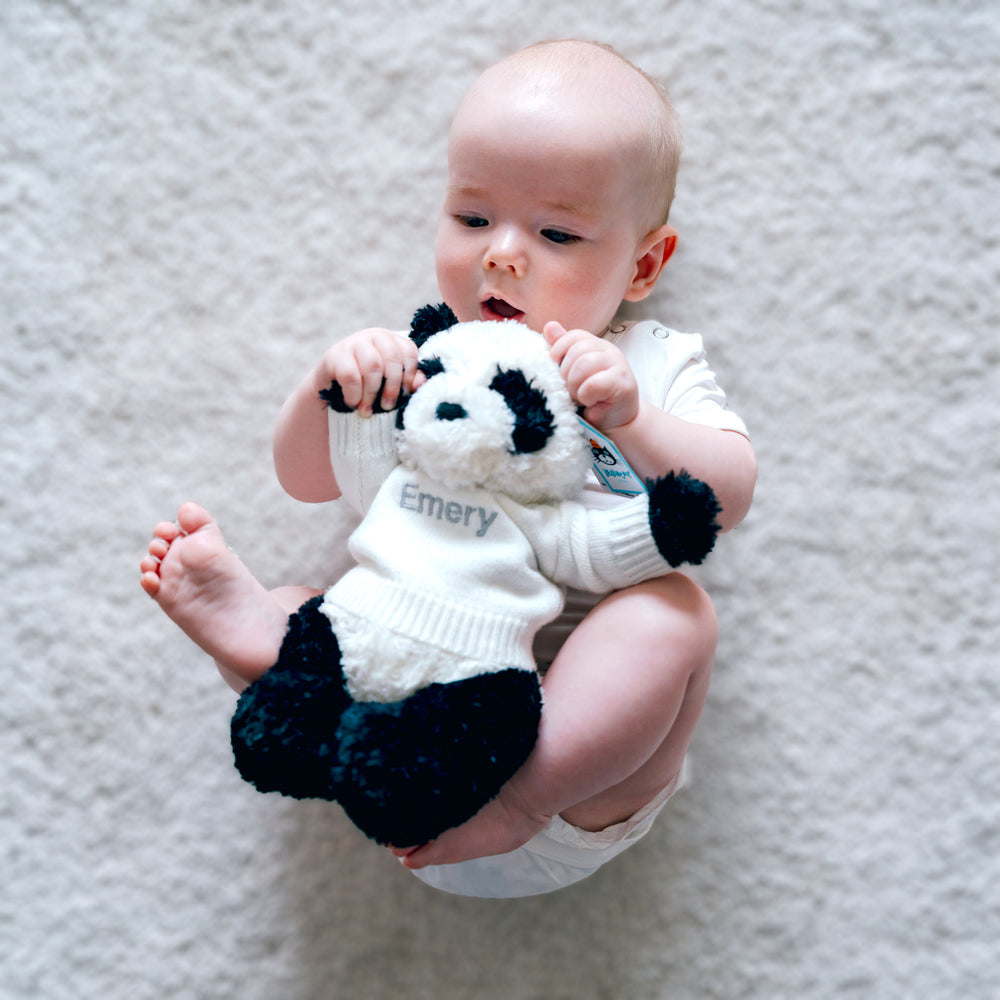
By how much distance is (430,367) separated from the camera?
1.91ft

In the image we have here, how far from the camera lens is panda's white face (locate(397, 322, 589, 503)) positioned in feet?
1.81

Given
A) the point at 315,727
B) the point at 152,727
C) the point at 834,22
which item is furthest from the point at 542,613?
the point at 834,22

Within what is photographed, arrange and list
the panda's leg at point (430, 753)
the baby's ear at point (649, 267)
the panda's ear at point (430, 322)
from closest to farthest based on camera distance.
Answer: the panda's leg at point (430, 753) → the panda's ear at point (430, 322) → the baby's ear at point (649, 267)

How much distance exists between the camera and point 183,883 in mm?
796

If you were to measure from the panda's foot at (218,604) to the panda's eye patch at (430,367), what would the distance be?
0.19 metres

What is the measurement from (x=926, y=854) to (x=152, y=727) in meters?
0.75

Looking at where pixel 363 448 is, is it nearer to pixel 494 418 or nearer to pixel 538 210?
pixel 494 418

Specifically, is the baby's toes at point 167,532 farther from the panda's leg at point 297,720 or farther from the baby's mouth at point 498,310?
the baby's mouth at point 498,310

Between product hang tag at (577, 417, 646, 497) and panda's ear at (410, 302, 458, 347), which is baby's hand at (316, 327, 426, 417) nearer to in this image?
panda's ear at (410, 302, 458, 347)

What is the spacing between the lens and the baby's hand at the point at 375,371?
59 cm

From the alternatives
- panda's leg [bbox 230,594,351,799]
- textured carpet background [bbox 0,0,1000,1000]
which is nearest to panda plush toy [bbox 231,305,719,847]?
panda's leg [bbox 230,594,351,799]

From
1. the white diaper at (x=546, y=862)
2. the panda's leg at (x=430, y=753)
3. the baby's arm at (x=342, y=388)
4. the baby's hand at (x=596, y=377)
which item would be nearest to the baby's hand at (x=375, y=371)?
the baby's arm at (x=342, y=388)

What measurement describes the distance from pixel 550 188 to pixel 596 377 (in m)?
0.18

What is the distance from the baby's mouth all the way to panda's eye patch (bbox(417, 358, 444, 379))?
Answer: 12cm
